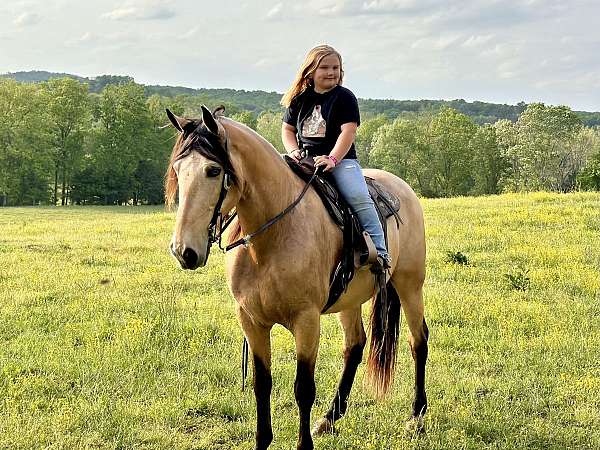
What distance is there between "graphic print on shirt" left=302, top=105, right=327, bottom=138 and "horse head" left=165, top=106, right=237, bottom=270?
1.23 metres

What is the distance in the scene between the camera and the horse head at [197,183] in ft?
10.0

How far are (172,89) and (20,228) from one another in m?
127

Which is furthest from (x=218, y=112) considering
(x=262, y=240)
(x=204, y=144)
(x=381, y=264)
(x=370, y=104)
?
(x=370, y=104)

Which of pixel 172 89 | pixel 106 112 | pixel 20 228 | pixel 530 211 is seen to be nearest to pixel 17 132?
pixel 106 112

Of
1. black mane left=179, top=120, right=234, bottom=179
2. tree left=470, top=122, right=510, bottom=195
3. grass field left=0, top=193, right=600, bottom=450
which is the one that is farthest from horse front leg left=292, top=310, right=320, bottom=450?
tree left=470, top=122, right=510, bottom=195

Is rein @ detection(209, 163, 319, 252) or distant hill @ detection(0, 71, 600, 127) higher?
distant hill @ detection(0, 71, 600, 127)

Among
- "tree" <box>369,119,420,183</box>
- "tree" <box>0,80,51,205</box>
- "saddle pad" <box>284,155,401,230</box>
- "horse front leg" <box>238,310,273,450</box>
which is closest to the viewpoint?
"horse front leg" <box>238,310,273,450</box>

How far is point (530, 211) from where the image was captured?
1656 cm

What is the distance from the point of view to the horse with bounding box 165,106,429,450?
123 inches

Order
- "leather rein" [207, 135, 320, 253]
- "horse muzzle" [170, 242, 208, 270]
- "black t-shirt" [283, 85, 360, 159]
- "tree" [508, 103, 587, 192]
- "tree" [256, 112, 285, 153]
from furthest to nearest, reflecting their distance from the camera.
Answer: "tree" [256, 112, 285, 153] → "tree" [508, 103, 587, 192] → "black t-shirt" [283, 85, 360, 159] → "leather rein" [207, 135, 320, 253] → "horse muzzle" [170, 242, 208, 270]

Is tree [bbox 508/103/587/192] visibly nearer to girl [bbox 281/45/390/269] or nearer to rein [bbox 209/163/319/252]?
girl [bbox 281/45/390/269]

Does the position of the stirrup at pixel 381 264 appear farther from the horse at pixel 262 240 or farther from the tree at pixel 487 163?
the tree at pixel 487 163

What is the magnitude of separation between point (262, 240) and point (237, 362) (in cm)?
293

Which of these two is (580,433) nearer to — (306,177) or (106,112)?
(306,177)
